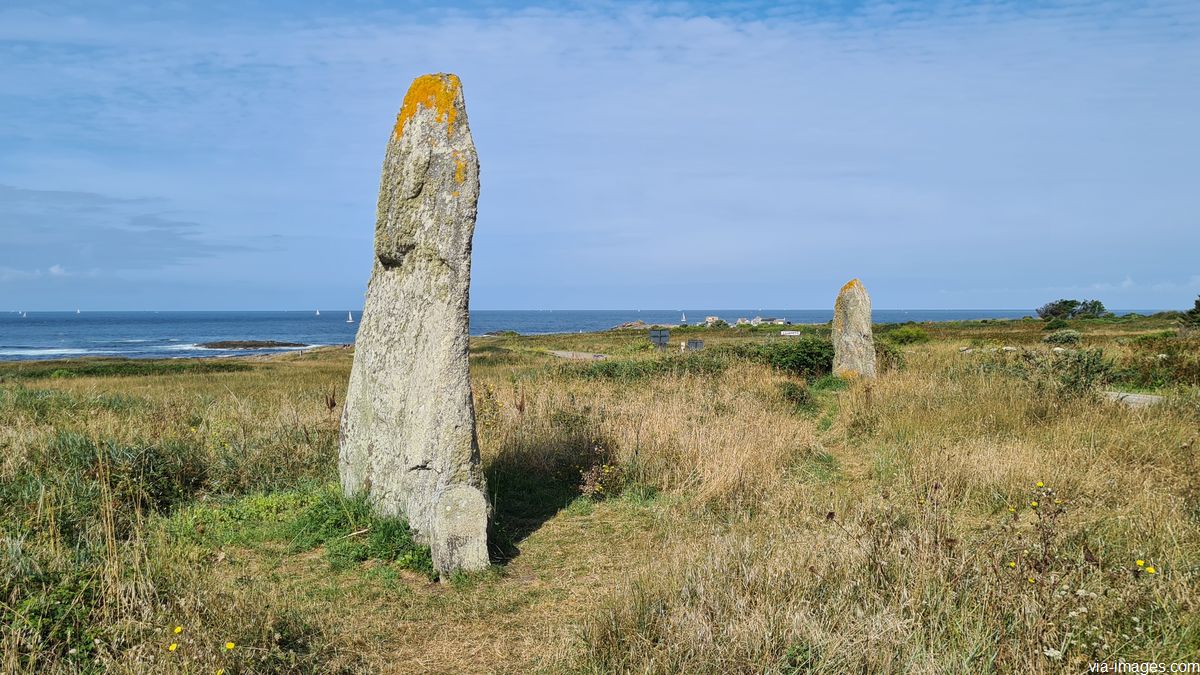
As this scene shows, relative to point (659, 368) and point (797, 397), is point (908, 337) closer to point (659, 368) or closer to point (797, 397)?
point (659, 368)

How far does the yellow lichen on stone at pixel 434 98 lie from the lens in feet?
21.1

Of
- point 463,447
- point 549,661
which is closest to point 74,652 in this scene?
point 549,661

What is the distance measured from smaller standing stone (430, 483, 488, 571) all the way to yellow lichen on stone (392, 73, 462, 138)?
3152 mm

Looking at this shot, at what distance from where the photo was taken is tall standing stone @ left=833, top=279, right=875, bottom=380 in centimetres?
1731

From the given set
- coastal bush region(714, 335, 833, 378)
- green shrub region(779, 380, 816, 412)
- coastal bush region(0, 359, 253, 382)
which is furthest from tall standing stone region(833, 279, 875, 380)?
coastal bush region(0, 359, 253, 382)

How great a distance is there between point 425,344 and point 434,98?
2.18 m

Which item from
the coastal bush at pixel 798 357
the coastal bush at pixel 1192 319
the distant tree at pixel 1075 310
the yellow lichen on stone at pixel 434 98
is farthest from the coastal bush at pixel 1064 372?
the distant tree at pixel 1075 310

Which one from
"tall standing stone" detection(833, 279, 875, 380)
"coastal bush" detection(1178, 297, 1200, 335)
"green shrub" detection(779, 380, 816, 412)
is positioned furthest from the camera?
"coastal bush" detection(1178, 297, 1200, 335)

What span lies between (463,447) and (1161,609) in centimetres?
478

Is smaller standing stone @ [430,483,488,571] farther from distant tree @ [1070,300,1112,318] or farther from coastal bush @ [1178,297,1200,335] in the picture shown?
distant tree @ [1070,300,1112,318]

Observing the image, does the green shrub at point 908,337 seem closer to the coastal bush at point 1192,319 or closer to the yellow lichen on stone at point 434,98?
the coastal bush at point 1192,319

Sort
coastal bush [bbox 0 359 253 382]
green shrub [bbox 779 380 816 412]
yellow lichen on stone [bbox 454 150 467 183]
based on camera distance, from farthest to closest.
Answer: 1. coastal bush [bbox 0 359 253 382]
2. green shrub [bbox 779 380 816 412]
3. yellow lichen on stone [bbox 454 150 467 183]

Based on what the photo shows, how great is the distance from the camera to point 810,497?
7117 millimetres

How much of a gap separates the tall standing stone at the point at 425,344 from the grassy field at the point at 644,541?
37cm
